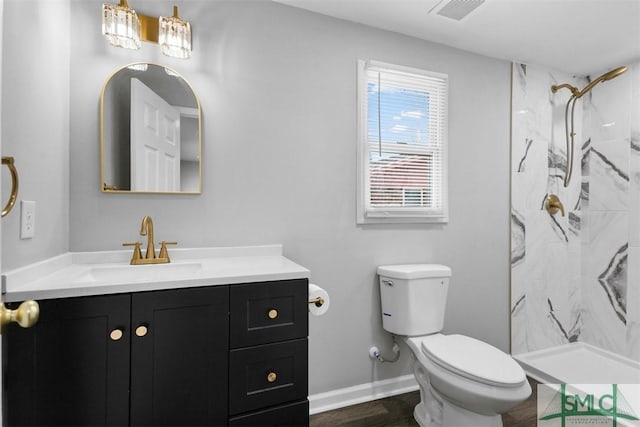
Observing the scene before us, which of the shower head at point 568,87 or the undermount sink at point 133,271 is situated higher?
the shower head at point 568,87

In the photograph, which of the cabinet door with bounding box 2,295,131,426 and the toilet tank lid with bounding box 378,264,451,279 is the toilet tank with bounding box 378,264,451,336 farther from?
the cabinet door with bounding box 2,295,131,426

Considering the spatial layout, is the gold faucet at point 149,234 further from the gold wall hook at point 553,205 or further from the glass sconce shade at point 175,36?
the gold wall hook at point 553,205

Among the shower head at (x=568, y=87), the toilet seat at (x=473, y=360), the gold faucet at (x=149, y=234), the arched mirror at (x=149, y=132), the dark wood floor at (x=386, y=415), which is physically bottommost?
the dark wood floor at (x=386, y=415)

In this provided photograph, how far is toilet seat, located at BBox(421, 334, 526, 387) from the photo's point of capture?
1498 millimetres

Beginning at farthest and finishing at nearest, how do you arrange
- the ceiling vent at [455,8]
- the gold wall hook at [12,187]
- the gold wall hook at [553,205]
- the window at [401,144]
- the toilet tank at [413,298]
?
the gold wall hook at [553,205]
the window at [401,144]
the toilet tank at [413,298]
the ceiling vent at [455,8]
the gold wall hook at [12,187]

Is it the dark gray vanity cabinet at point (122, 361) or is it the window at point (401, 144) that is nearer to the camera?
the dark gray vanity cabinet at point (122, 361)

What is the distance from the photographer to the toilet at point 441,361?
1496 millimetres

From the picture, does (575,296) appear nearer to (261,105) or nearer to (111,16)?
(261,105)

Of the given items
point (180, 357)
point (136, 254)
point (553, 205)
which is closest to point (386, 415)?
point (180, 357)

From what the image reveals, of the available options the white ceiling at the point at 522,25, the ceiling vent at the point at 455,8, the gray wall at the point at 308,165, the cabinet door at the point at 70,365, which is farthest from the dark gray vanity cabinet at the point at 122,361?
the ceiling vent at the point at 455,8

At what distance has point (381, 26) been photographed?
6.98 ft

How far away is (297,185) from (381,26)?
1.11 meters

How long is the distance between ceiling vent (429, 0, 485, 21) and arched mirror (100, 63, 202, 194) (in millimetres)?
1392

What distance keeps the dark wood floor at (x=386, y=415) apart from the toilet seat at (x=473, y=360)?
467mm
